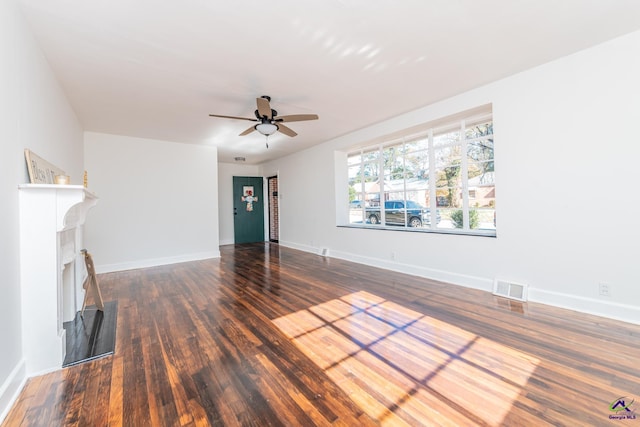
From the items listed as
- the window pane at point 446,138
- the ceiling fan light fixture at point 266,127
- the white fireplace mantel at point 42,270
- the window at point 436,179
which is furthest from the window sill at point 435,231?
the white fireplace mantel at point 42,270

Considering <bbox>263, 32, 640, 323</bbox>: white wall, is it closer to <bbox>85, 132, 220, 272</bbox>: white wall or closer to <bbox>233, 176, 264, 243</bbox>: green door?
<bbox>85, 132, 220, 272</bbox>: white wall

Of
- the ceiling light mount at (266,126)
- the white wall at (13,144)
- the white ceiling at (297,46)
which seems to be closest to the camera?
the white wall at (13,144)

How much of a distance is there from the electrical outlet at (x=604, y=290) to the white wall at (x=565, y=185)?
3 cm

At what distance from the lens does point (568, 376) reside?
1.73 meters

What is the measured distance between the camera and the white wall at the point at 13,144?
1582 mm

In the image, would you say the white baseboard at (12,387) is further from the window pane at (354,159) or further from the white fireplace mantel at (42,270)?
the window pane at (354,159)

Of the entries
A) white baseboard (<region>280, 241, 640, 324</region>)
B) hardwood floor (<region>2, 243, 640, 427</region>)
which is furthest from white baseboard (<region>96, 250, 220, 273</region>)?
white baseboard (<region>280, 241, 640, 324</region>)

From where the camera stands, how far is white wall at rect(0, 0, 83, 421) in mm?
1582

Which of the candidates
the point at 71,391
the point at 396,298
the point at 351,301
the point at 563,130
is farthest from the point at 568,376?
the point at 71,391

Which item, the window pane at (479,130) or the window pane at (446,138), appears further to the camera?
the window pane at (446,138)

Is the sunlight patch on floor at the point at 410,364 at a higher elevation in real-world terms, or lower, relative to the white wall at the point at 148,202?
lower

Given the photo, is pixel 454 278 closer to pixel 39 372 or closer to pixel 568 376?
pixel 568 376

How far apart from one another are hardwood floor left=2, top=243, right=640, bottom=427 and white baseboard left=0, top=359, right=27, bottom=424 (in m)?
0.05

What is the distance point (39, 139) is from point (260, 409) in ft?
9.30
